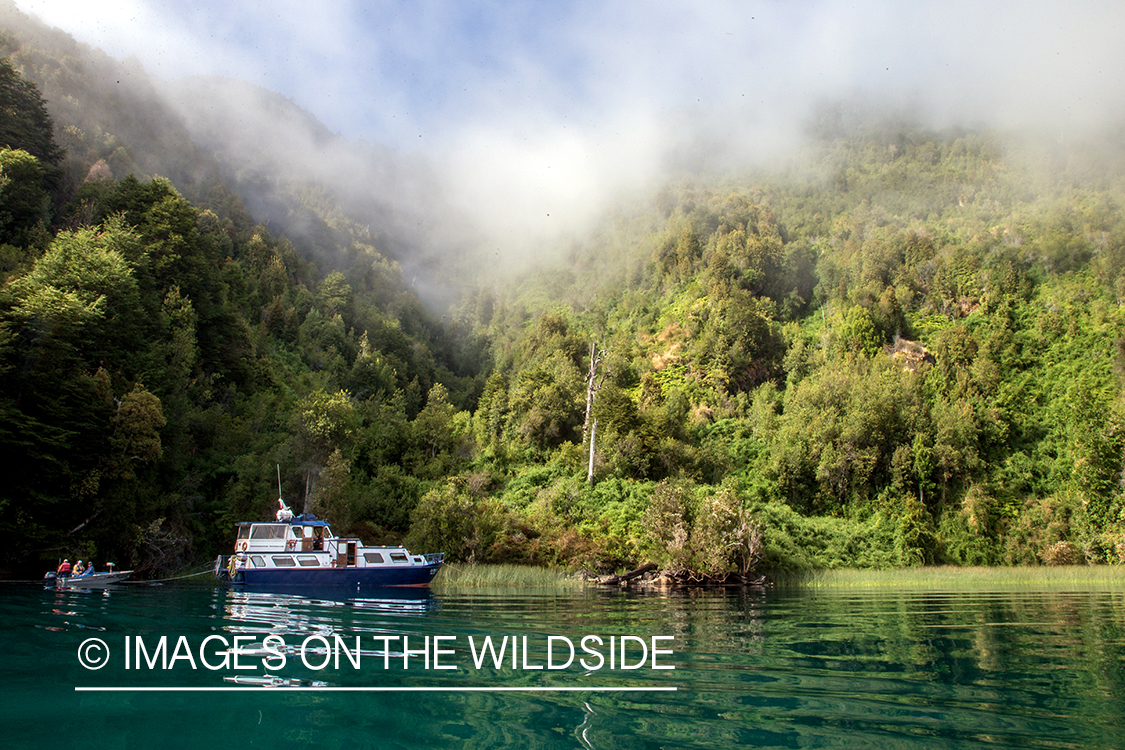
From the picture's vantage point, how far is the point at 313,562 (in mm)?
28297

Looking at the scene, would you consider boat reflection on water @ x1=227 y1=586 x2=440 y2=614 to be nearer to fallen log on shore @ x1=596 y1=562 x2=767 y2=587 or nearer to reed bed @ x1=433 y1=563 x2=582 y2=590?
reed bed @ x1=433 y1=563 x2=582 y2=590

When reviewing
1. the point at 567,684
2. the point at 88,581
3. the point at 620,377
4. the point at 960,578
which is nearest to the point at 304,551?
the point at 88,581

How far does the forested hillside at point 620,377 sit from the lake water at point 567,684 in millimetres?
21567

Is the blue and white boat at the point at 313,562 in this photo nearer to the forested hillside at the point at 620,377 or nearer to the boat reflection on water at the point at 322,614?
the boat reflection on water at the point at 322,614

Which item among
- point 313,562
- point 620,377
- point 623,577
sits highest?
point 620,377

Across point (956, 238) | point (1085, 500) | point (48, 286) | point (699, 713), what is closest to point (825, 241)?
point (956, 238)

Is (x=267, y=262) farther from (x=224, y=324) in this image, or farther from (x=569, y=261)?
(x=569, y=261)

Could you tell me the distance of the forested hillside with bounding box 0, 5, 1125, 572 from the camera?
33719 mm

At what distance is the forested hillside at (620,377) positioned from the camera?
1328 inches

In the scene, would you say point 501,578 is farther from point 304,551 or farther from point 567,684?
point 567,684

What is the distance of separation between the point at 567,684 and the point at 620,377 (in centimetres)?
5981

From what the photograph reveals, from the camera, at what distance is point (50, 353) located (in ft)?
98.4

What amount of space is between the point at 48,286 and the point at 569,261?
78.7m

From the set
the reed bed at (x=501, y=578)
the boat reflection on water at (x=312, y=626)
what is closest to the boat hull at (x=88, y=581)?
the boat reflection on water at (x=312, y=626)
